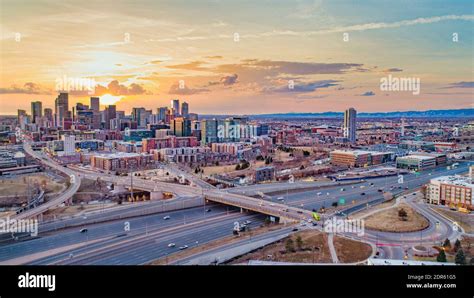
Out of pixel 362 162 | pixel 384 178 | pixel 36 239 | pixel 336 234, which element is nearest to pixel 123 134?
pixel 362 162

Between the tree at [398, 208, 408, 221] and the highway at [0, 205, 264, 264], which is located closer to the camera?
the highway at [0, 205, 264, 264]

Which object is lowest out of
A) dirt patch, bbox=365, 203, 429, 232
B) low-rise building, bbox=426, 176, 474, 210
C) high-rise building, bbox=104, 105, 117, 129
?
dirt patch, bbox=365, 203, 429, 232

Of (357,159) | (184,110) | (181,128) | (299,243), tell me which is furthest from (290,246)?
(184,110)

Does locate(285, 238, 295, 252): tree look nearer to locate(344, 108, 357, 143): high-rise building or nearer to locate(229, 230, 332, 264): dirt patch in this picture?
locate(229, 230, 332, 264): dirt patch

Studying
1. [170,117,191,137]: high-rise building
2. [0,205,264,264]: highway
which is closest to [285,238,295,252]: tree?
[0,205,264,264]: highway

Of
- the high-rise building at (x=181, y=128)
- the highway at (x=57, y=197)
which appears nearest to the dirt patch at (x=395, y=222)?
the highway at (x=57, y=197)
